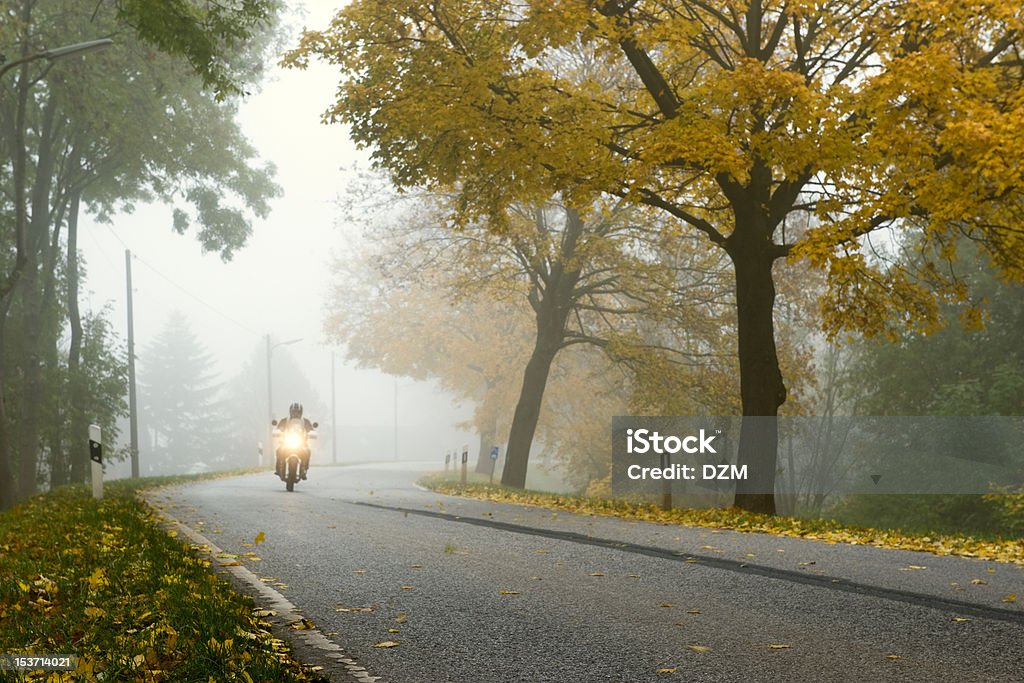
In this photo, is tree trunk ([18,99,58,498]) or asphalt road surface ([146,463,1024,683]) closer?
asphalt road surface ([146,463,1024,683])

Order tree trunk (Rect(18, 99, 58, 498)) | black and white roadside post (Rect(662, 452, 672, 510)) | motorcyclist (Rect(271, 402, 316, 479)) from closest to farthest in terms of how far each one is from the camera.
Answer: black and white roadside post (Rect(662, 452, 672, 510)), motorcyclist (Rect(271, 402, 316, 479)), tree trunk (Rect(18, 99, 58, 498))

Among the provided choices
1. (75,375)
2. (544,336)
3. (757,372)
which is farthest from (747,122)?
(75,375)

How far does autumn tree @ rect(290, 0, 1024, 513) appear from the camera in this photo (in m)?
12.6

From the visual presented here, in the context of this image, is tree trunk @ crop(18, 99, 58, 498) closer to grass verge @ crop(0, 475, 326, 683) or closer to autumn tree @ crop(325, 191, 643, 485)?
autumn tree @ crop(325, 191, 643, 485)

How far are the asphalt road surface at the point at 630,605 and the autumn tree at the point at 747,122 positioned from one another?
5.24m

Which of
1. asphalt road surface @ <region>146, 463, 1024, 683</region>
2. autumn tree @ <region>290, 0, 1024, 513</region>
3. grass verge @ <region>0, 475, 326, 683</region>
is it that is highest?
autumn tree @ <region>290, 0, 1024, 513</region>

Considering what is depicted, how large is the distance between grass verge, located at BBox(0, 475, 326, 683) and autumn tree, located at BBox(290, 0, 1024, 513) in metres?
8.08

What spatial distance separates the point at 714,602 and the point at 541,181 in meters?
9.77

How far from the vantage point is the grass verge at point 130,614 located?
4.47 m

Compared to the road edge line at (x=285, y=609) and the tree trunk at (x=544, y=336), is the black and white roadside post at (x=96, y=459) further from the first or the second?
the tree trunk at (x=544, y=336)

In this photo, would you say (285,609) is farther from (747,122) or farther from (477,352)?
(477,352)

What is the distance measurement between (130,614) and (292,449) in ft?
50.6

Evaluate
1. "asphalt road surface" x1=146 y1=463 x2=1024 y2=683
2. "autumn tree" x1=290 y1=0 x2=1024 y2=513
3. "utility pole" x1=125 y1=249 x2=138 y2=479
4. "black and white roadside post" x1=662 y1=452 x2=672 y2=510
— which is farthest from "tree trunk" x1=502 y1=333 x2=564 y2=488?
"asphalt road surface" x1=146 y1=463 x2=1024 y2=683

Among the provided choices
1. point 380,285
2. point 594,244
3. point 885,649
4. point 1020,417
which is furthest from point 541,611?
point 380,285
